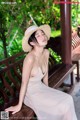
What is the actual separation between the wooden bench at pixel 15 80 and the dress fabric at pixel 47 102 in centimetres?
11

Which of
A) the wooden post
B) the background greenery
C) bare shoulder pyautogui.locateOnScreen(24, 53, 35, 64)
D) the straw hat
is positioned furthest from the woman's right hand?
the wooden post

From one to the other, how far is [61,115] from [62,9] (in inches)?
87.2

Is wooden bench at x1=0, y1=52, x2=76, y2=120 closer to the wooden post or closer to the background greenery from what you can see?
the wooden post

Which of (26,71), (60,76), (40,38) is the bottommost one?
(60,76)

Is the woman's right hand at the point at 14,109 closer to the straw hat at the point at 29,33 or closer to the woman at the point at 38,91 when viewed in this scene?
the woman at the point at 38,91

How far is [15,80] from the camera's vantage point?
2.78 m

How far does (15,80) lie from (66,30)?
1544 millimetres

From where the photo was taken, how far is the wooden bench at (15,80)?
212 centimetres

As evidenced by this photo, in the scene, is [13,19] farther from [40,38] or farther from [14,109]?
[14,109]

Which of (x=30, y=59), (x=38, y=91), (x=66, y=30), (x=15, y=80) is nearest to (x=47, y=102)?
(x=38, y=91)

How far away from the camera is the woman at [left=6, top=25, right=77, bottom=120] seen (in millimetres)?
2029

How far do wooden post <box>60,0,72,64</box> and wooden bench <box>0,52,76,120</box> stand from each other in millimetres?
233

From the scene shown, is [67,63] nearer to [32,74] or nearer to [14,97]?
[14,97]

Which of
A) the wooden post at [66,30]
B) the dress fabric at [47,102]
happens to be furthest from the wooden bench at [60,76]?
the dress fabric at [47,102]
